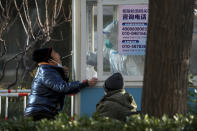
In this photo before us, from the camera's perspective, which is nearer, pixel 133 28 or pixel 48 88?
pixel 48 88

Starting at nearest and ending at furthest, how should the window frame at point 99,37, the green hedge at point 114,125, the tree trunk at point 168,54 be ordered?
the green hedge at point 114,125 < the tree trunk at point 168,54 < the window frame at point 99,37

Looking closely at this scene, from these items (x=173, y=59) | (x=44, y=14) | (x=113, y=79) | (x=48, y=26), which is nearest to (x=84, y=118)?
(x=173, y=59)

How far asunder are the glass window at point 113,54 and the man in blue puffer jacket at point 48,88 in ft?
3.83

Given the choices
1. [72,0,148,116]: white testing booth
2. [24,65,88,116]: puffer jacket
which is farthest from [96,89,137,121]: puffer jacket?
[72,0,148,116]: white testing booth

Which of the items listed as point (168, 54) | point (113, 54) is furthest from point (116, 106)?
point (113, 54)

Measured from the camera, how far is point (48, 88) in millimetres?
6445

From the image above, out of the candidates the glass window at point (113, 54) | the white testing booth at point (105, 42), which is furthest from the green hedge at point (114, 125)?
the glass window at point (113, 54)

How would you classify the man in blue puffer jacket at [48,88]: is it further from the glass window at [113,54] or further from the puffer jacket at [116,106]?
the glass window at [113,54]

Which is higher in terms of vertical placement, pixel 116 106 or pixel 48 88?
pixel 48 88

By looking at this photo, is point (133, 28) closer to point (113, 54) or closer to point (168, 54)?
point (113, 54)

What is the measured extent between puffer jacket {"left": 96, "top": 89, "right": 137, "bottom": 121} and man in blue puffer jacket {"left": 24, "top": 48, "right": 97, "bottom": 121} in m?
0.60

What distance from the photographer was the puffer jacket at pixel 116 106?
5.89 m

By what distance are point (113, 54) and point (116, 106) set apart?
188cm

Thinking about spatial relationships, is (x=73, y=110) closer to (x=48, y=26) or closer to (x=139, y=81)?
(x=139, y=81)
